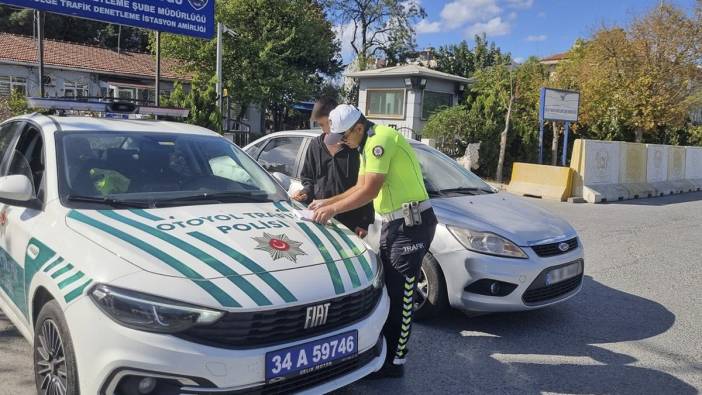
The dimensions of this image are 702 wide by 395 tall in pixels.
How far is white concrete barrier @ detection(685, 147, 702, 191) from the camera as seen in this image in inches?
679

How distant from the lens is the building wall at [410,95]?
2067 centimetres

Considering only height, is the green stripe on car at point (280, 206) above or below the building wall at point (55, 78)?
below

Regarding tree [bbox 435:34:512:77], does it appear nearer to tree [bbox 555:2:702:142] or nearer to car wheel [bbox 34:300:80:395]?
tree [bbox 555:2:702:142]

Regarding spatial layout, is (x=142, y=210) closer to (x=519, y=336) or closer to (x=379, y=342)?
(x=379, y=342)

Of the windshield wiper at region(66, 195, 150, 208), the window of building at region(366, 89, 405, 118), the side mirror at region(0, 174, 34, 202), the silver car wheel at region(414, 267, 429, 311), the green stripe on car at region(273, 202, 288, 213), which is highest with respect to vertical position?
the window of building at region(366, 89, 405, 118)

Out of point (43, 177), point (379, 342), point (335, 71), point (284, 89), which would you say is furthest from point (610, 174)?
point (335, 71)

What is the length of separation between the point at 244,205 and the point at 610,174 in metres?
12.7

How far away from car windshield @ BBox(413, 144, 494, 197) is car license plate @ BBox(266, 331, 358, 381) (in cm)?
240

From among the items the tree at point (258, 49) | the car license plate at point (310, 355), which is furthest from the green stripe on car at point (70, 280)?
the tree at point (258, 49)

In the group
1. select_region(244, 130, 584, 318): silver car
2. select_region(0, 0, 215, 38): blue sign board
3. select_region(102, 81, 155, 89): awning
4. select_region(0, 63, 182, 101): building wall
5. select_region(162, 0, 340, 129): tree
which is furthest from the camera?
select_region(102, 81, 155, 89): awning

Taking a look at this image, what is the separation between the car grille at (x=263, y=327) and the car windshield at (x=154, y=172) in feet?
3.52

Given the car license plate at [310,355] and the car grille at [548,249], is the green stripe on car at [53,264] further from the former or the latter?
the car grille at [548,249]

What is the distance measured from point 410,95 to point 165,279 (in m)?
19.1

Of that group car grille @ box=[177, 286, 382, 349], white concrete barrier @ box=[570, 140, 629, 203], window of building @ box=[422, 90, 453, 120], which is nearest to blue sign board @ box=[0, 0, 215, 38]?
car grille @ box=[177, 286, 382, 349]
